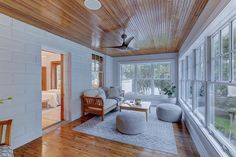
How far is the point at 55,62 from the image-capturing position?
6.70 meters

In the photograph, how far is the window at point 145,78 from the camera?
585cm

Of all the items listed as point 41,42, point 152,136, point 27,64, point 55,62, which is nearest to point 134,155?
point 152,136

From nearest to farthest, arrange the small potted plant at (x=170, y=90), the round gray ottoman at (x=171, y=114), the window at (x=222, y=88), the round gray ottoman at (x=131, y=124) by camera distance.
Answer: the window at (x=222, y=88) → the round gray ottoman at (x=131, y=124) → the round gray ottoman at (x=171, y=114) → the small potted plant at (x=170, y=90)

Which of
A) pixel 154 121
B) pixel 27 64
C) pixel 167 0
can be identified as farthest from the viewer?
pixel 154 121

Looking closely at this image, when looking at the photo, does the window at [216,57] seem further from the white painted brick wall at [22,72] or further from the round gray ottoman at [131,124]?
the white painted brick wall at [22,72]

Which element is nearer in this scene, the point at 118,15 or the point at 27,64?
the point at 118,15

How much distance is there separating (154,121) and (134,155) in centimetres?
177

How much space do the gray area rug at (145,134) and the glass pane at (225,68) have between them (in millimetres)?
1455

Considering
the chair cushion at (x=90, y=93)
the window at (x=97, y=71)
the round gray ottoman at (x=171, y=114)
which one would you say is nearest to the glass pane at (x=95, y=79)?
the window at (x=97, y=71)

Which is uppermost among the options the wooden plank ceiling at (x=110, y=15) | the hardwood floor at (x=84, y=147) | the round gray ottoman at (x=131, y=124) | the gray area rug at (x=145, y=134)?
the wooden plank ceiling at (x=110, y=15)

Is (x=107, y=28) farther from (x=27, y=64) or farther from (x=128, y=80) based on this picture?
(x=128, y=80)

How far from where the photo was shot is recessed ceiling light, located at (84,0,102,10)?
186 cm

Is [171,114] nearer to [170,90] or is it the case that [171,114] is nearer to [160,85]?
[170,90]

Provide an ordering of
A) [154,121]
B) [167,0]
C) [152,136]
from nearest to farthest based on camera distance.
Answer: [167,0]
[152,136]
[154,121]
